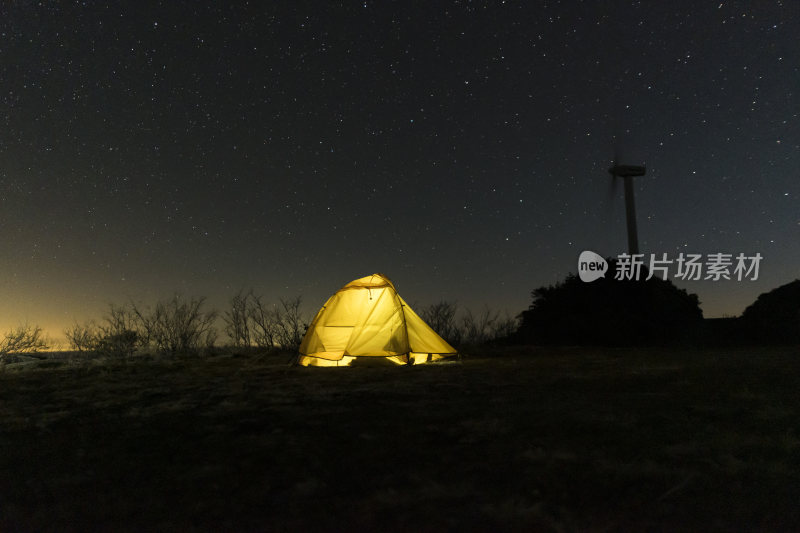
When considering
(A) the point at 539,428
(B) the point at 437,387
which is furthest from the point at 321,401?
(A) the point at 539,428

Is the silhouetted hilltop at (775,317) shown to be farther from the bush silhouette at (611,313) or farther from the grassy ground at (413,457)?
the grassy ground at (413,457)

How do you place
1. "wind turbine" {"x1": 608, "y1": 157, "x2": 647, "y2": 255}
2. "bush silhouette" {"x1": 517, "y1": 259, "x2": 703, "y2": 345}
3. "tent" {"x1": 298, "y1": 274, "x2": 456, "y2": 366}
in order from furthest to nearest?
1. "wind turbine" {"x1": 608, "y1": 157, "x2": 647, "y2": 255}
2. "bush silhouette" {"x1": 517, "y1": 259, "x2": 703, "y2": 345}
3. "tent" {"x1": 298, "y1": 274, "x2": 456, "y2": 366}

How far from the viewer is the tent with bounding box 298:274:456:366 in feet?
33.2

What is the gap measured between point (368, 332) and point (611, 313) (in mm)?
11836

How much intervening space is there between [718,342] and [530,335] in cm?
575

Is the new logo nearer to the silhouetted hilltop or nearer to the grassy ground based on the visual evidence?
the silhouetted hilltop

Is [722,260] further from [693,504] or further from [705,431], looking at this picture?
[693,504]

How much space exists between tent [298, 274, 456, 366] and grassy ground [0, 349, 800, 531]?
337 cm

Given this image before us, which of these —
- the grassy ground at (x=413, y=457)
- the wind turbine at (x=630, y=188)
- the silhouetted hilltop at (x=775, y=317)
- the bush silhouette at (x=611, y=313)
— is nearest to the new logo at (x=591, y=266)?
the bush silhouette at (x=611, y=313)

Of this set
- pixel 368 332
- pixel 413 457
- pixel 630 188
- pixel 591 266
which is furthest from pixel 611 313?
pixel 413 457

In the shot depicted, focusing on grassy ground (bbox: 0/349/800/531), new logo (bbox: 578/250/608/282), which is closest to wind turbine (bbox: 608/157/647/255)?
new logo (bbox: 578/250/608/282)

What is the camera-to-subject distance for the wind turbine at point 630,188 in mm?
31000

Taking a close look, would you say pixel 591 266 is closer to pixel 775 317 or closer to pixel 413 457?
pixel 775 317

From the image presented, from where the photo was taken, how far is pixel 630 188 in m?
31.5
